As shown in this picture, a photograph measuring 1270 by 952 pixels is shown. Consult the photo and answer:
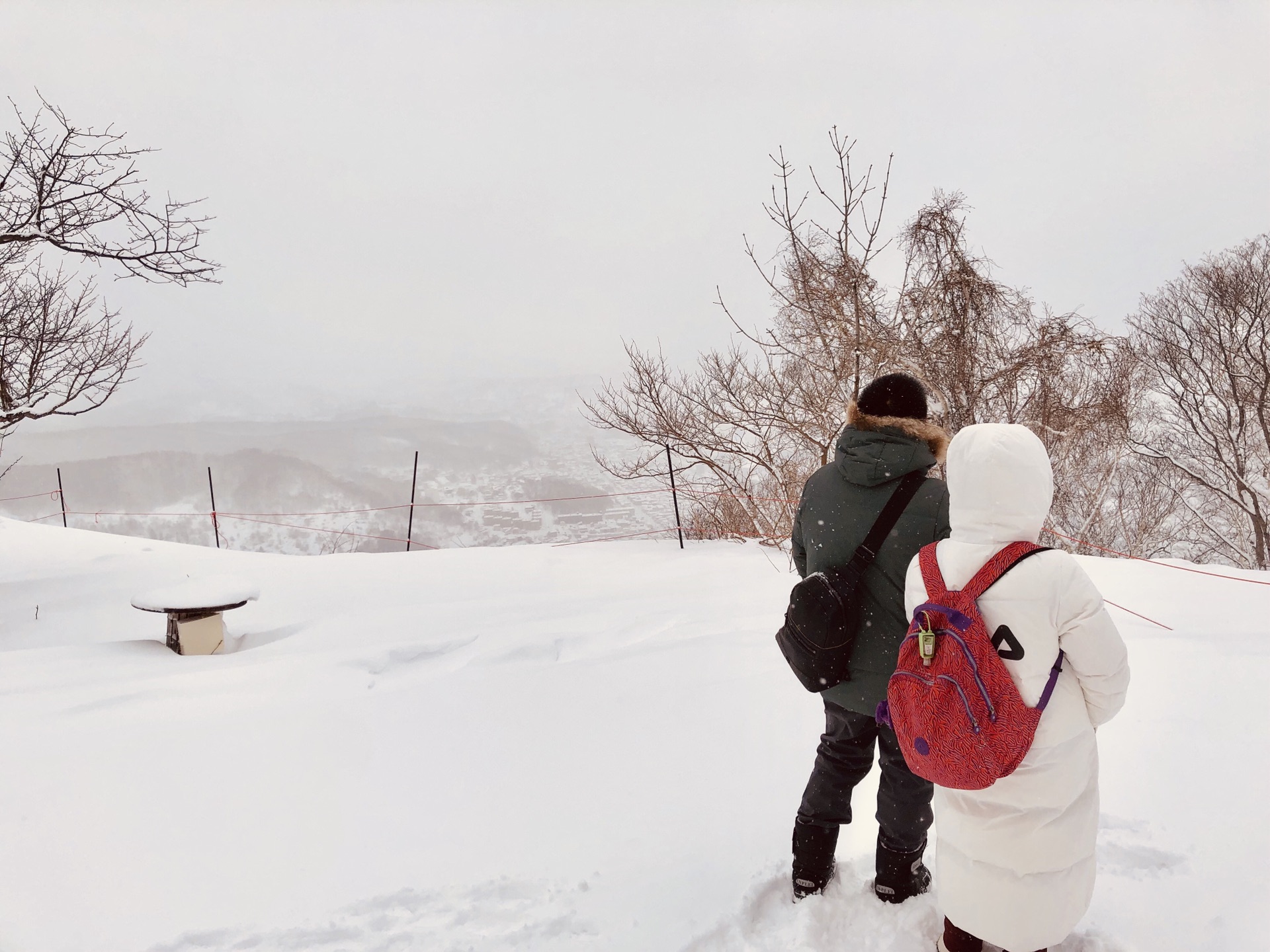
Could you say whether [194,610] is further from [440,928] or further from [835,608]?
[835,608]

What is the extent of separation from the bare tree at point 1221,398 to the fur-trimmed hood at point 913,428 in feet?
65.7

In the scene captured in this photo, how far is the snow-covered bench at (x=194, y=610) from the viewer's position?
432cm

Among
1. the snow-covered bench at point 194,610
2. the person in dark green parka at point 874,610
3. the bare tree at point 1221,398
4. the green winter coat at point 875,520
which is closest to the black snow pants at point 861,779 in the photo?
the person in dark green parka at point 874,610

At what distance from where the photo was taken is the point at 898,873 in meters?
1.92

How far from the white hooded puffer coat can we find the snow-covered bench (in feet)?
15.1

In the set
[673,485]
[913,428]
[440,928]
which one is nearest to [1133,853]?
[913,428]

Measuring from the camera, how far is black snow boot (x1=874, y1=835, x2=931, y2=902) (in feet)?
6.30

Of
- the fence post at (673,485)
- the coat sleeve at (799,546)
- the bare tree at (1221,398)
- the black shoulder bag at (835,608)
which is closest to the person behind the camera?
the black shoulder bag at (835,608)

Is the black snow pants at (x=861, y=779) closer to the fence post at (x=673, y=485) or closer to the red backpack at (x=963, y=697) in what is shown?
the red backpack at (x=963, y=697)

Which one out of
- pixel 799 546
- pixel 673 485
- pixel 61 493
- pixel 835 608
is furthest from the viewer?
pixel 61 493

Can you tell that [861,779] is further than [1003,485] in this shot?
Yes

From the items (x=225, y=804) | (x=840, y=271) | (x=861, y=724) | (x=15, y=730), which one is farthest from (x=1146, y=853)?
(x=15, y=730)

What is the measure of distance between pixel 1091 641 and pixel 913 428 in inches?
26.3

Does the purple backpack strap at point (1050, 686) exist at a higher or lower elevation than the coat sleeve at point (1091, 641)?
lower
